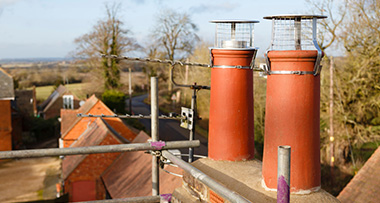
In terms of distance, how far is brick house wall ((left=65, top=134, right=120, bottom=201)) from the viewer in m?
15.3

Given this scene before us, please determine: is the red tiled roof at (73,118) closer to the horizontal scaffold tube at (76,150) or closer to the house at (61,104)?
the house at (61,104)

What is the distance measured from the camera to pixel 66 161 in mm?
17453

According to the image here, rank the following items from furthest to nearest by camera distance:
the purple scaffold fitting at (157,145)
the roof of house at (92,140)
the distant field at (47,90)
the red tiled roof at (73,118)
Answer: the distant field at (47,90)
the red tiled roof at (73,118)
the roof of house at (92,140)
the purple scaffold fitting at (157,145)

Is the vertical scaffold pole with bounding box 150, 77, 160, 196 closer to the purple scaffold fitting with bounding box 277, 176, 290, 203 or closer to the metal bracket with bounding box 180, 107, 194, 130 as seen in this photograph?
the metal bracket with bounding box 180, 107, 194, 130

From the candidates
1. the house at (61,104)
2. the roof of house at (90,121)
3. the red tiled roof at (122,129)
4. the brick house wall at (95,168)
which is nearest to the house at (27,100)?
the house at (61,104)

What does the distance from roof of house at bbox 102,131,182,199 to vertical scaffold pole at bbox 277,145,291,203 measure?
7.51m

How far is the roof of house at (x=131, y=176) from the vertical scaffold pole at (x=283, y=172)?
751cm

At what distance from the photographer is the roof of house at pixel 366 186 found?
24.6 ft

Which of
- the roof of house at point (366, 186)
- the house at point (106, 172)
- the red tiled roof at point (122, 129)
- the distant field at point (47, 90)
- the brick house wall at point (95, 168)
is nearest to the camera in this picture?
the roof of house at point (366, 186)

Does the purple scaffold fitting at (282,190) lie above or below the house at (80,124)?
above

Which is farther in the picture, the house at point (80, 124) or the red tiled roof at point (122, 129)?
the house at point (80, 124)

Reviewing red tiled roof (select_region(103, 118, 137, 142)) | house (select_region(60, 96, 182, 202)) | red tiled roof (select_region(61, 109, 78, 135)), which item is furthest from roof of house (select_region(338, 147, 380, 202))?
red tiled roof (select_region(61, 109, 78, 135))

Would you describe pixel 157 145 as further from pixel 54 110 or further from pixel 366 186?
pixel 54 110

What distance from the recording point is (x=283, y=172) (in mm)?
2434
